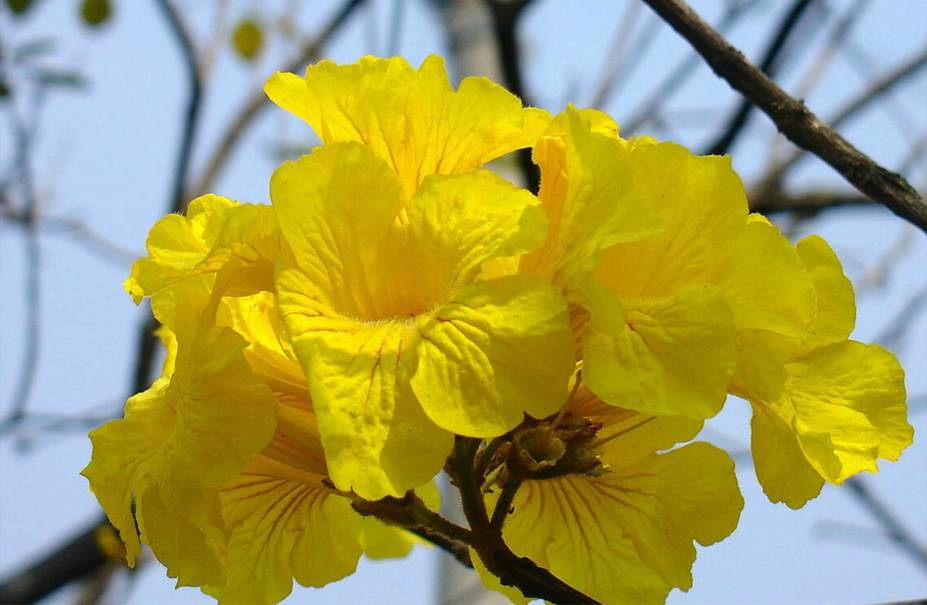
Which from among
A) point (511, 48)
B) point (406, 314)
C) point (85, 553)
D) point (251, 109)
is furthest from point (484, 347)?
point (251, 109)

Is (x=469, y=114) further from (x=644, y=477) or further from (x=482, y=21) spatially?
(x=482, y=21)

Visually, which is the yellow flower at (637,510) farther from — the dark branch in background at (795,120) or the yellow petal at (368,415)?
the dark branch in background at (795,120)

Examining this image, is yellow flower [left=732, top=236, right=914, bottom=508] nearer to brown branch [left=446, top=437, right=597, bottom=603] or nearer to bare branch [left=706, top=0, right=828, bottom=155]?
brown branch [left=446, top=437, right=597, bottom=603]

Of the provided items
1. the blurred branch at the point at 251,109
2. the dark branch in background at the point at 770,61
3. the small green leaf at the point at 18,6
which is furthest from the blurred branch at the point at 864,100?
the small green leaf at the point at 18,6

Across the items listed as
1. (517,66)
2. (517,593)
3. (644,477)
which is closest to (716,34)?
(644,477)

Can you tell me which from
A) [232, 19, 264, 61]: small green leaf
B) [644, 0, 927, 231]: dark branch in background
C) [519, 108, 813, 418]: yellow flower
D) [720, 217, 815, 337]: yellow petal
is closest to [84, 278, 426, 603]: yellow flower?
[519, 108, 813, 418]: yellow flower

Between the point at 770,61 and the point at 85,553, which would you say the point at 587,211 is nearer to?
the point at 770,61
